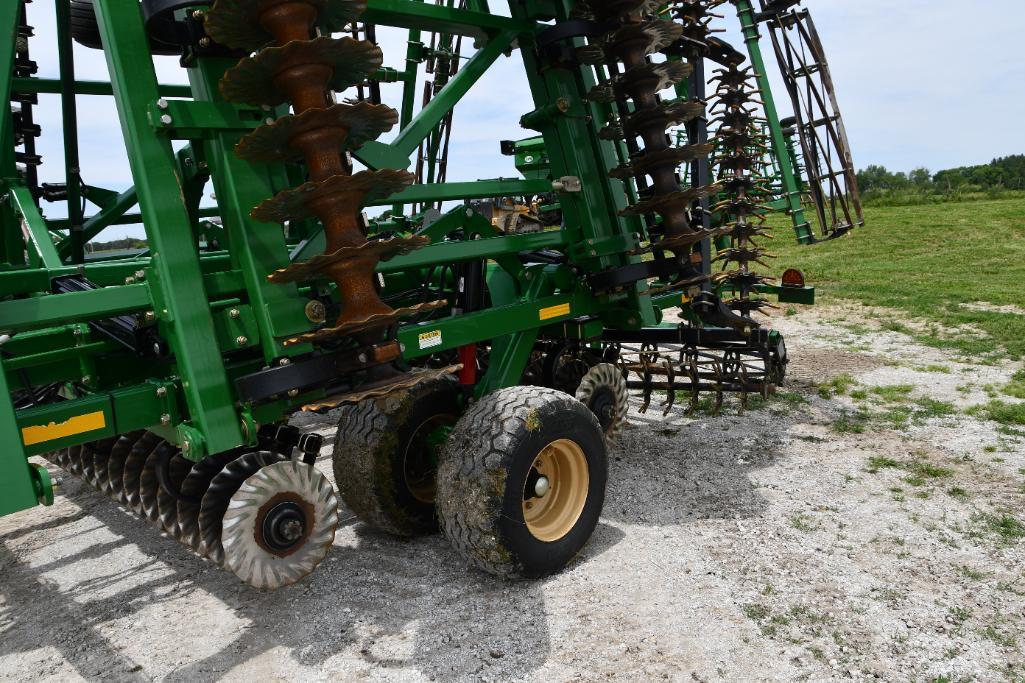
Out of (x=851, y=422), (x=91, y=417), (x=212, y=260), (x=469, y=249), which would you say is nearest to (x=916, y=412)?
(x=851, y=422)

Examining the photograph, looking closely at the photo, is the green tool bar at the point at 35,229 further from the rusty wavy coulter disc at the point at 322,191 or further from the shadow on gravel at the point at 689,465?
the shadow on gravel at the point at 689,465

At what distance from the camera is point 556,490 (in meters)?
3.63

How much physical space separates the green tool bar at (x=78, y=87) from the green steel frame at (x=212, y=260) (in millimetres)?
16

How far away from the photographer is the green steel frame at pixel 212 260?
2729 millimetres

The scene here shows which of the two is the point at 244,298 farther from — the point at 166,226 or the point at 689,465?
the point at 689,465

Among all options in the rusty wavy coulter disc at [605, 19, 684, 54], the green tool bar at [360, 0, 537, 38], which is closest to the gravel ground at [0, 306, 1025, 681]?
the rusty wavy coulter disc at [605, 19, 684, 54]

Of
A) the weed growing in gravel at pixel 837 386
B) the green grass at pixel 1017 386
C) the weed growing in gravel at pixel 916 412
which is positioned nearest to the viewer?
the weed growing in gravel at pixel 916 412

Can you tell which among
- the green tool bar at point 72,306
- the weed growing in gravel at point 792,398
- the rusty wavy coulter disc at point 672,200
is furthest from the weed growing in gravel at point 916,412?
the green tool bar at point 72,306

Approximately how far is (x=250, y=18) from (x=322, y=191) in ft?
2.09

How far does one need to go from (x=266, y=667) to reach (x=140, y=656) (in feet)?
1.83

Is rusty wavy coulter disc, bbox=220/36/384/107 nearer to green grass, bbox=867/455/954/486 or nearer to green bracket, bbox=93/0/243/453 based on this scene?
green bracket, bbox=93/0/243/453

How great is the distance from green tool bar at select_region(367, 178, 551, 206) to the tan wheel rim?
4.62 ft

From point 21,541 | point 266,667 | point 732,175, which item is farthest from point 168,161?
point 732,175

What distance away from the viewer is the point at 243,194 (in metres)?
2.88
